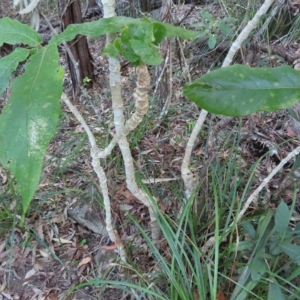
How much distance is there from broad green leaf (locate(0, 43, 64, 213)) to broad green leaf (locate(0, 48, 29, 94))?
0.09m

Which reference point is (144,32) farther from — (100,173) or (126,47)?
(100,173)

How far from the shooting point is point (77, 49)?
10.8 feet

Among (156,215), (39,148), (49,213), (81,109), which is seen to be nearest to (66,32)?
(39,148)

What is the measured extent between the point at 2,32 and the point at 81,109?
222cm

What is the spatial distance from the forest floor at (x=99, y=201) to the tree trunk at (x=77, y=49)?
32.1 inches

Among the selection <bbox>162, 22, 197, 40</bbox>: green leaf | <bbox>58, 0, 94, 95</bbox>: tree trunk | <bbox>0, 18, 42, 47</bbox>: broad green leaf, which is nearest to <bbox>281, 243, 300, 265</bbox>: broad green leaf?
<bbox>162, 22, 197, 40</bbox>: green leaf

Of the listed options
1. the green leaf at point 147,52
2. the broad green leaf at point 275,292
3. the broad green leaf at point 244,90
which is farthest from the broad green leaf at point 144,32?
the broad green leaf at point 275,292

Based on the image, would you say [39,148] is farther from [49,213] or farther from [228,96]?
[49,213]

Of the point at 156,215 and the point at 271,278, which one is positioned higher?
the point at 156,215

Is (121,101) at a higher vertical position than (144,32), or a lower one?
lower

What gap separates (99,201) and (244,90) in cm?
131

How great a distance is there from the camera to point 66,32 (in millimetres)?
921

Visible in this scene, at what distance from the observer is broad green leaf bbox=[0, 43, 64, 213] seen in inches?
27.9

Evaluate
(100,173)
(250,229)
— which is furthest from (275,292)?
(100,173)
